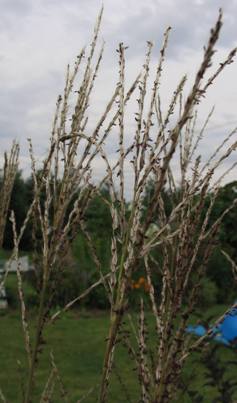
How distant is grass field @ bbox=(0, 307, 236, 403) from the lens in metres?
6.72

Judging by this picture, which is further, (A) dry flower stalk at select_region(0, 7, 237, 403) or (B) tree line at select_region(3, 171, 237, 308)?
(B) tree line at select_region(3, 171, 237, 308)

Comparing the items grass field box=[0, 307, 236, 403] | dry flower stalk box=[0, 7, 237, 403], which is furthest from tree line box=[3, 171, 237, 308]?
dry flower stalk box=[0, 7, 237, 403]

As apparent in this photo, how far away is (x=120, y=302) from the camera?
121cm

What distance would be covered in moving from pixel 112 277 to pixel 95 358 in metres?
7.24

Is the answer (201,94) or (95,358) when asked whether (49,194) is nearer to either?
(201,94)

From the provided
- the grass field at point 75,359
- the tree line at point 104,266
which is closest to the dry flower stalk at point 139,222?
the grass field at point 75,359

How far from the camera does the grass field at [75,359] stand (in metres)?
6.72

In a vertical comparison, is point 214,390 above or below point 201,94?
below

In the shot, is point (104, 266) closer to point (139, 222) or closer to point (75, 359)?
point (75, 359)

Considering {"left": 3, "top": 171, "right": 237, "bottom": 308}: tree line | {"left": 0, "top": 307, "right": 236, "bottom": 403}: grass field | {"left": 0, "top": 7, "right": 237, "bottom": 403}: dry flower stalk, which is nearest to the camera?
{"left": 0, "top": 7, "right": 237, "bottom": 403}: dry flower stalk

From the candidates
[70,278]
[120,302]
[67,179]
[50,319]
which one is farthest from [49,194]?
[70,278]

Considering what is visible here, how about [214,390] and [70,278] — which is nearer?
[214,390]

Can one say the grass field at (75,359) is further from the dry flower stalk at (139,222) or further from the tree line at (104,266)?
the dry flower stalk at (139,222)

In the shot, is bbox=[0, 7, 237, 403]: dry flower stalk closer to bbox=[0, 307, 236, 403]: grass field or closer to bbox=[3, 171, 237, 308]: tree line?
bbox=[0, 307, 236, 403]: grass field
